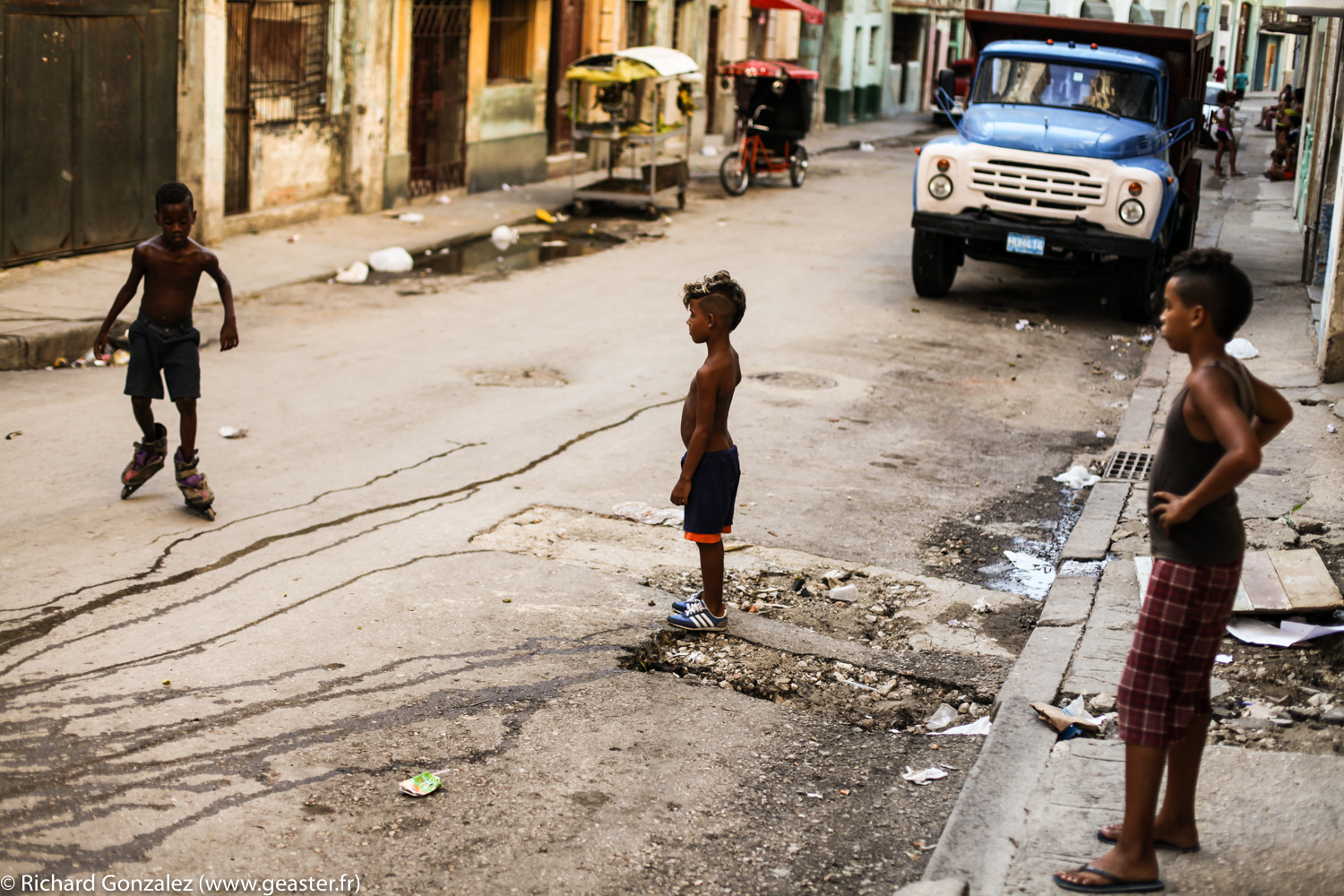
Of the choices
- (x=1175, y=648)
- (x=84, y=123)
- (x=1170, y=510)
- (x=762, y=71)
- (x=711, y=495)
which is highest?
(x=762, y=71)

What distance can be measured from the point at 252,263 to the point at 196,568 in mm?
8250

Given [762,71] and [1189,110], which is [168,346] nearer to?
[1189,110]

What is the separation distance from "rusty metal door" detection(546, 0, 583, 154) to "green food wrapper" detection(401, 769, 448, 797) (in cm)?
1889

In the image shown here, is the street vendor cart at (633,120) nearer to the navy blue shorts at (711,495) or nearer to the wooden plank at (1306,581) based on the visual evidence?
the navy blue shorts at (711,495)

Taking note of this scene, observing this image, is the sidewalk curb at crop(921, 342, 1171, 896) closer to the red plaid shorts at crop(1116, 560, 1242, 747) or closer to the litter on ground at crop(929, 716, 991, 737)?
the litter on ground at crop(929, 716, 991, 737)

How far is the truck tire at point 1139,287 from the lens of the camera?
12070 millimetres

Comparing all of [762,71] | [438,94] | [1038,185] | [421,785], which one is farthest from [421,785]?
[762,71]

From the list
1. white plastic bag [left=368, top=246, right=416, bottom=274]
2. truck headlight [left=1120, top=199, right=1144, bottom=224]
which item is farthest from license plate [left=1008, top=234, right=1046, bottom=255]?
white plastic bag [left=368, top=246, right=416, bottom=274]

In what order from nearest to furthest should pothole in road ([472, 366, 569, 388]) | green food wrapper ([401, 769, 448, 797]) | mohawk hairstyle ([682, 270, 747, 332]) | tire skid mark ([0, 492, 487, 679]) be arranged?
green food wrapper ([401, 769, 448, 797]) < tire skid mark ([0, 492, 487, 679]) < mohawk hairstyle ([682, 270, 747, 332]) < pothole in road ([472, 366, 569, 388])

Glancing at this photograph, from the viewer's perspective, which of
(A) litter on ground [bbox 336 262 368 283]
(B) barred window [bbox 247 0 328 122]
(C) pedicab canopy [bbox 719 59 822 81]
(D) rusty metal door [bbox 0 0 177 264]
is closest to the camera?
(D) rusty metal door [bbox 0 0 177 264]

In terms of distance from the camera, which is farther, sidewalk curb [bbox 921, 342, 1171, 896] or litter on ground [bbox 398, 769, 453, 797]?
litter on ground [bbox 398, 769, 453, 797]

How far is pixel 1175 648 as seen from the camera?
11.2ft

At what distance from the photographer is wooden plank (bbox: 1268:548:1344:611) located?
522 centimetres

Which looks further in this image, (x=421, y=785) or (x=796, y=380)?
(x=796, y=380)
